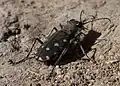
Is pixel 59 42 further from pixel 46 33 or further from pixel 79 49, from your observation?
pixel 46 33

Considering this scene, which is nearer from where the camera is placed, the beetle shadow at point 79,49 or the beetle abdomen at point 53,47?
the beetle abdomen at point 53,47

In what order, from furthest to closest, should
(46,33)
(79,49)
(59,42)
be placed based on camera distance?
1. (46,33)
2. (79,49)
3. (59,42)

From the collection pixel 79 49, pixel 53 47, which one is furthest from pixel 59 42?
pixel 79 49

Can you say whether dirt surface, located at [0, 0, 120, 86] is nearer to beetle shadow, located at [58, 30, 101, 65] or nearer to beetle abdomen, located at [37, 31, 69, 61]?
beetle shadow, located at [58, 30, 101, 65]

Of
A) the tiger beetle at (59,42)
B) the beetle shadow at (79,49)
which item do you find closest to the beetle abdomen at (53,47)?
the tiger beetle at (59,42)

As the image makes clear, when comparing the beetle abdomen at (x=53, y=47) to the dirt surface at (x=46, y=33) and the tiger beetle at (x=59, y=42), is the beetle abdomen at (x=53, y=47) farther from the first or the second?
the dirt surface at (x=46, y=33)

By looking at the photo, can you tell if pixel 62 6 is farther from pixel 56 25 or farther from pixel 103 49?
pixel 103 49

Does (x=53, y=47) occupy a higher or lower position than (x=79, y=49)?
higher
